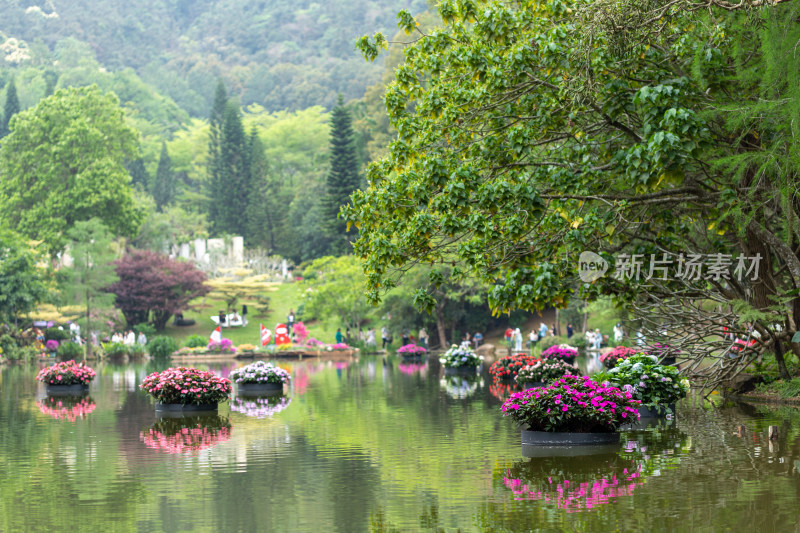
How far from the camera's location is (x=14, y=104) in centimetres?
9038

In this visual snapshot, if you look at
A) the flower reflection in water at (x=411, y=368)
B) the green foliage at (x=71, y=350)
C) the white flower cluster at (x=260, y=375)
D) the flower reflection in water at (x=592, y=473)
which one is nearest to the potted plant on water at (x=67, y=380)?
the white flower cluster at (x=260, y=375)

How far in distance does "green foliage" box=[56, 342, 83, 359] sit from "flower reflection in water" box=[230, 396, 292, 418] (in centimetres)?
2846

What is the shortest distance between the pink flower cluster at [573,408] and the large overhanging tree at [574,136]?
197 centimetres

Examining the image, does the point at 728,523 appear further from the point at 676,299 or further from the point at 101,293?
the point at 101,293

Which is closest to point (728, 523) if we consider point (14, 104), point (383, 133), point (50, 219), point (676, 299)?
point (676, 299)

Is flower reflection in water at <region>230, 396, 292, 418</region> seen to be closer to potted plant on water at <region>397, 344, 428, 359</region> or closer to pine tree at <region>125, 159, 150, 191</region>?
potted plant on water at <region>397, 344, 428, 359</region>

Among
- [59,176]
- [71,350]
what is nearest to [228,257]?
[59,176]

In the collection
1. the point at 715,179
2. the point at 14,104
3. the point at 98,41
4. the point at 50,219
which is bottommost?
the point at 715,179

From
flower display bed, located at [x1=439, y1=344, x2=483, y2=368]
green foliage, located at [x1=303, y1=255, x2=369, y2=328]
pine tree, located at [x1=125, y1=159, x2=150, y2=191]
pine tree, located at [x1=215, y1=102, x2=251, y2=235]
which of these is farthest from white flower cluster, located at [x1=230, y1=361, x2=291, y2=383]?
pine tree, located at [x1=125, y1=159, x2=150, y2=191]

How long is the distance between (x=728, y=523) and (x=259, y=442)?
7.86 m

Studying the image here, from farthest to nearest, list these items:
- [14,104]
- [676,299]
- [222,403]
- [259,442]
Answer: [14,104] < [222,403] < [676,299] < [259,442]

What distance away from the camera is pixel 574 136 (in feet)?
51.6

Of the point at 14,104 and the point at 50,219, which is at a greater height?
the point at 14,104

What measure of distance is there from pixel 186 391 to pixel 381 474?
8113mm
